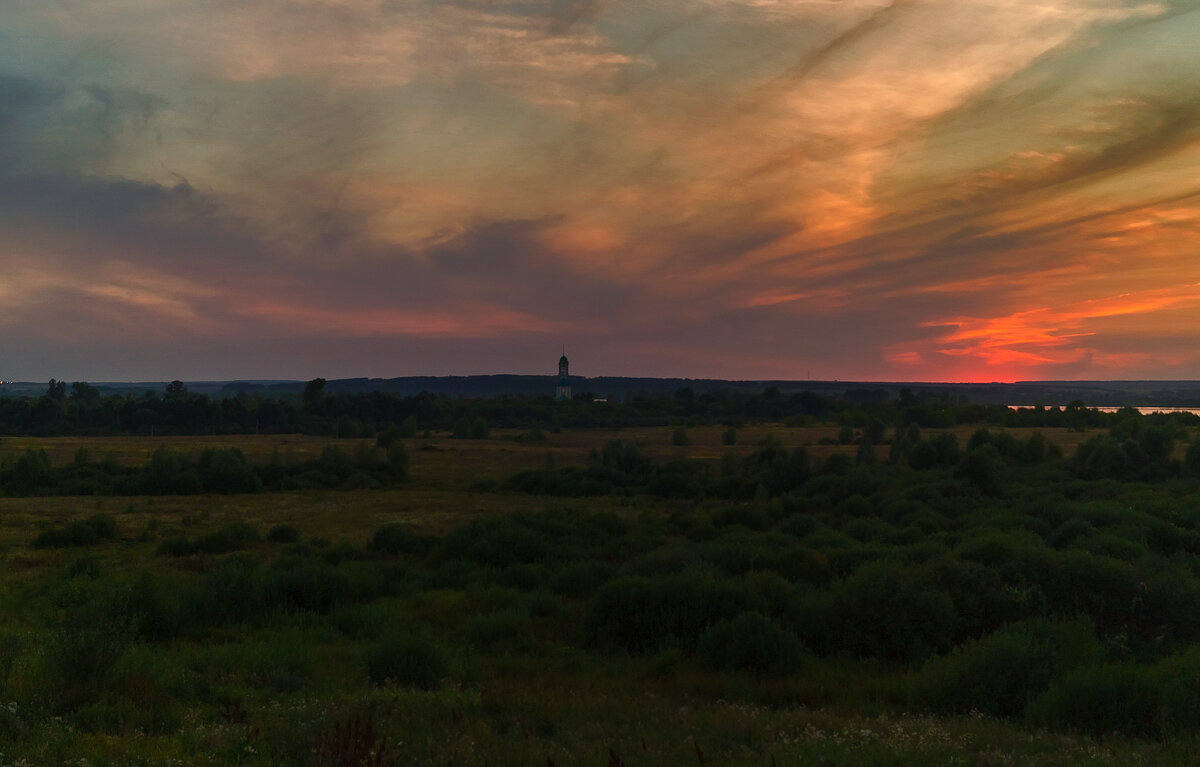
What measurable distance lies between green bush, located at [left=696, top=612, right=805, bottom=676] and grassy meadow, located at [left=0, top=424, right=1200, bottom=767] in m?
0.04

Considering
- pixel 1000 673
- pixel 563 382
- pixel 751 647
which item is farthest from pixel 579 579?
pixel 563 382

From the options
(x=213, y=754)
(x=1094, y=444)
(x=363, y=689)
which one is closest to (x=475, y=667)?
(x=363, y=689)

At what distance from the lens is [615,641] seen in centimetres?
1443

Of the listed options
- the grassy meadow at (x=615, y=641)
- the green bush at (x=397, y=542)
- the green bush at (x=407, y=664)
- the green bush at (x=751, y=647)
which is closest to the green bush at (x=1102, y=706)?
the grassy meadow at (x=615, y=641)

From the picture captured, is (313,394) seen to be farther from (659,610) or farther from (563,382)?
(659,610)

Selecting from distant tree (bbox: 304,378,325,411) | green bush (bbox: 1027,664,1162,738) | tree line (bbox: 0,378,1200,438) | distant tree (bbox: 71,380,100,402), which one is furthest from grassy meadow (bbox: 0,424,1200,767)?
distant tree (bbox: 71,380,100,402)

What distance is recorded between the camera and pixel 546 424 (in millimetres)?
113688

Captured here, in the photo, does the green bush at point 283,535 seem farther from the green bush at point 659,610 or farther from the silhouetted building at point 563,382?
the silhouetted building at point 563,382

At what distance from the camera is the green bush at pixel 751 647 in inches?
484

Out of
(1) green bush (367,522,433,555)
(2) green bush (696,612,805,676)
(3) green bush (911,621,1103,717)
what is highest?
(3) green bush (911,621,1103,717)

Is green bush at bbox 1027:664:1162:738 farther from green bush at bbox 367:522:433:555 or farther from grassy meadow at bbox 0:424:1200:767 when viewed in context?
green bush at bbox 367:522:433:555

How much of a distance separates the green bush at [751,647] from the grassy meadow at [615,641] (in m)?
0.04

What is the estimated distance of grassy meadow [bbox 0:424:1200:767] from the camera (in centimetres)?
740

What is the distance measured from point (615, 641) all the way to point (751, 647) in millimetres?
3010
